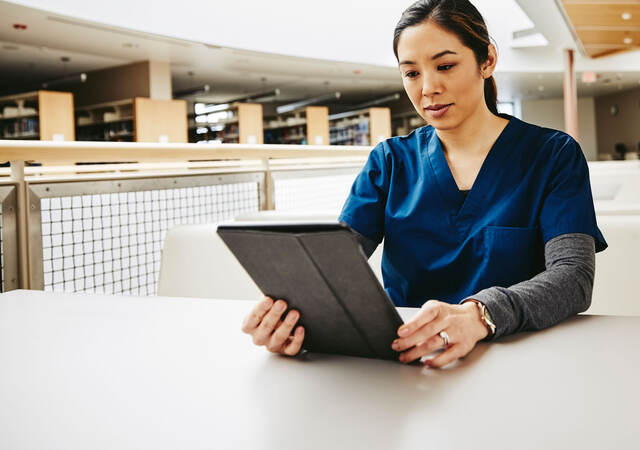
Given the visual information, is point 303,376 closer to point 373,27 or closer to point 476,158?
point 476,158

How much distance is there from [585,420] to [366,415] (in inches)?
7.4

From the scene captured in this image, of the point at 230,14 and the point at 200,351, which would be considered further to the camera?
the point at 230,14

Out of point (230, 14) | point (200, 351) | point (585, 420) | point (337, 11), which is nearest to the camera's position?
point (585, 420)

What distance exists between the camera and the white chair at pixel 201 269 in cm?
180

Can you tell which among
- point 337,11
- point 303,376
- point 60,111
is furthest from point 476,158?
point 337,11

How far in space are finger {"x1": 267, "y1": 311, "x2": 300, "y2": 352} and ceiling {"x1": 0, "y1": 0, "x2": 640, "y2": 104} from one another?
23.6 feet

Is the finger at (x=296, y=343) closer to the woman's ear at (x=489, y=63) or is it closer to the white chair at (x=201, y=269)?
the woman's ear at (x=489, y=63)

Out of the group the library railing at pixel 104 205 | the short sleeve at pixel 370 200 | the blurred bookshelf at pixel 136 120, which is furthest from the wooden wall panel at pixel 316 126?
Answer: the short sleeve at pixel 370 200

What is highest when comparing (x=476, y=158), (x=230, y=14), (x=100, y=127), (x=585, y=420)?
(x=230, y=14)

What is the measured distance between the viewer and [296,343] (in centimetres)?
71

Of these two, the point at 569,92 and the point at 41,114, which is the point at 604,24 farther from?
the point at 41,114

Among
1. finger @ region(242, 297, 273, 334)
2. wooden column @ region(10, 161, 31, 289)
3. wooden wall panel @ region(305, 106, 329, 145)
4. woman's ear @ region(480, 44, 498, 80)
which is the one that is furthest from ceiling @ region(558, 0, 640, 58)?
finger @ region(242, 297, 273, 334)

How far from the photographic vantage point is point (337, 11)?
11.0 metres

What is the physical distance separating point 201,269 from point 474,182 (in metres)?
1.02
